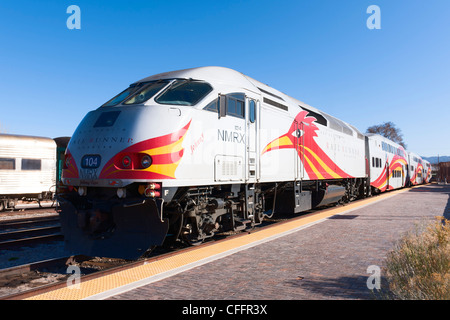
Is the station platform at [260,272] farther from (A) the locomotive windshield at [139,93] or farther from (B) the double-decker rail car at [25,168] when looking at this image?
(B) the double-decker rail car at [25,168]

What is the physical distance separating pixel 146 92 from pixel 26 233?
628cm

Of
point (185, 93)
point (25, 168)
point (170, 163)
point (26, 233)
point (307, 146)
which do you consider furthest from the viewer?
point (25, 168)

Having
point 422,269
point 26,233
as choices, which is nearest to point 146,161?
point 422,269

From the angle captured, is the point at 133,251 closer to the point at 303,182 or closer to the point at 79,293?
the point at 79,293

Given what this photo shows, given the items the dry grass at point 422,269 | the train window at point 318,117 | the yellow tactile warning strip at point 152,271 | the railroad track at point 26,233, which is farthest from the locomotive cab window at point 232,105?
the railroad track at point 26,233

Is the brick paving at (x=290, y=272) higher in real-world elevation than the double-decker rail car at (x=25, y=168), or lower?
lower

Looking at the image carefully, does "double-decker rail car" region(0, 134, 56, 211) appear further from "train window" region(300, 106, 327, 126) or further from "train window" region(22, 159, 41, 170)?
"train window" region(300, 106, 327, 126)

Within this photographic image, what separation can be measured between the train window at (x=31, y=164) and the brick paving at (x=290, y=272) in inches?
535

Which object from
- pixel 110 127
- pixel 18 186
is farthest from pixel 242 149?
pixel 18 186

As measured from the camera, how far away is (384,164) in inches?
966

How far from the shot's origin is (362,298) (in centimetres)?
422

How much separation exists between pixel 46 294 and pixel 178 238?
293 centimetres

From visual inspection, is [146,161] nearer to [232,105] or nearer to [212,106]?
[212,106]

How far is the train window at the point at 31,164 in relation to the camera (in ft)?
53.5
